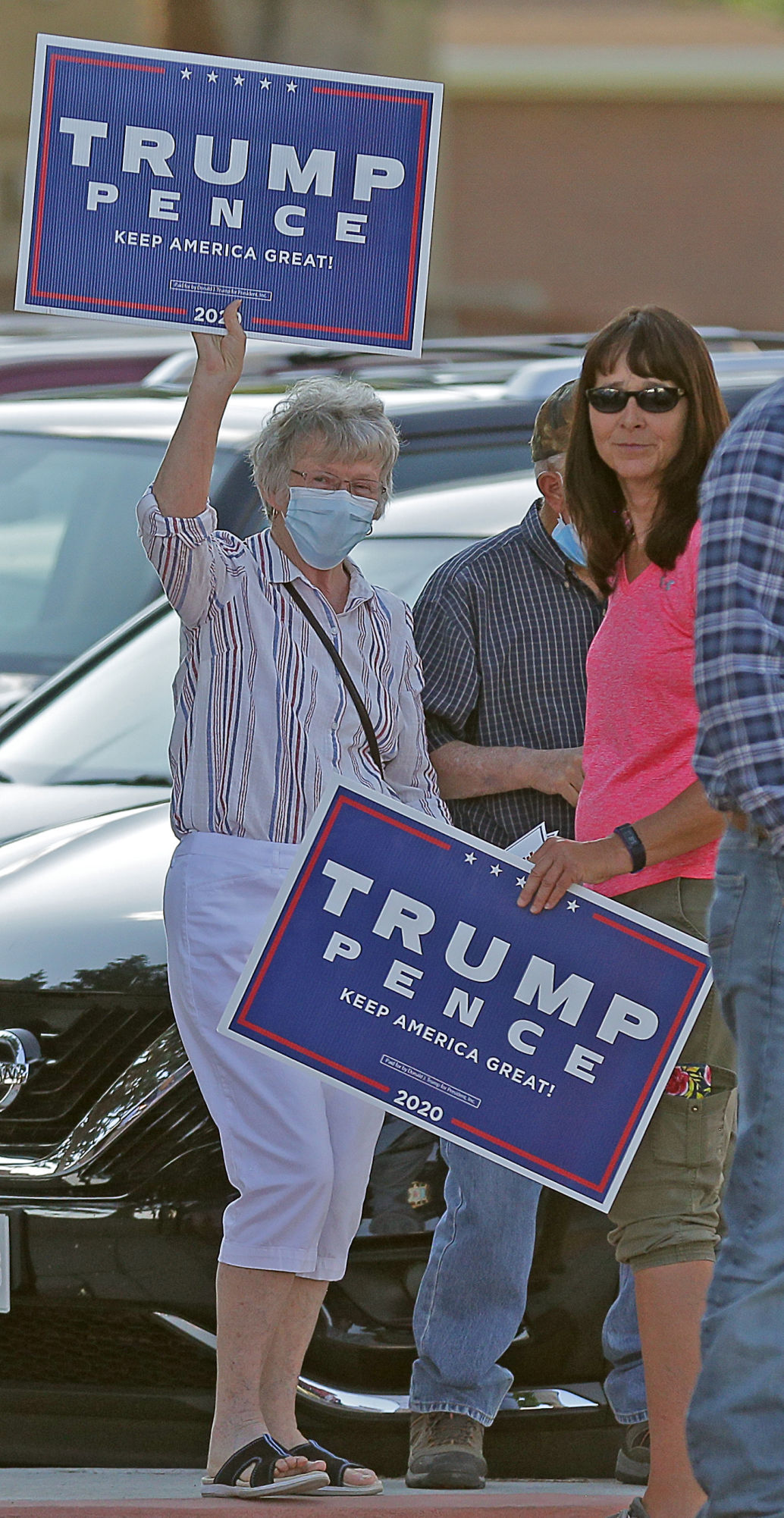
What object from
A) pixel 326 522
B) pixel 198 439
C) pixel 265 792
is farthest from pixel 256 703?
pixel 198 439

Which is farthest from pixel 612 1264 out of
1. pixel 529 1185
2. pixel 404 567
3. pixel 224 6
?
pixel 224 6

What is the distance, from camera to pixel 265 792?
3768 mm

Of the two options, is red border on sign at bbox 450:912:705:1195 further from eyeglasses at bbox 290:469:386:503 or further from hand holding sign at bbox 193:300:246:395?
hand holding sign at bbox 193:300:246:395

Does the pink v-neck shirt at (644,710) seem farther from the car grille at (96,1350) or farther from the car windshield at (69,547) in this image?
the car windshield at (69,547)

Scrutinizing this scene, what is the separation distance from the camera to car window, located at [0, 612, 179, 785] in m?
5.09

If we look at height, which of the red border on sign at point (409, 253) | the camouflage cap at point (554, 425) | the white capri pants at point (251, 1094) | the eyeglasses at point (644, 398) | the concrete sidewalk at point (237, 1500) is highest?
the red border on sign at point (409, 253)

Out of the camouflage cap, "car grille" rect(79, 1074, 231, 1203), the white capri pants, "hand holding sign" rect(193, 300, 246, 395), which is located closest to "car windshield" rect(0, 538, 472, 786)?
the camouflage cap

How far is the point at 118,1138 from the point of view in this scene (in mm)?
4012

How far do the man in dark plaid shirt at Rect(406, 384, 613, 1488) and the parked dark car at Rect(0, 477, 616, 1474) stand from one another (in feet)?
0.28

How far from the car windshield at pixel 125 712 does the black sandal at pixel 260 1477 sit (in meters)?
1.61

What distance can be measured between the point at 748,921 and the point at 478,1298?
1.16m

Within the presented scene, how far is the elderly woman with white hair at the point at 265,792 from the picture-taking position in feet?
12.1

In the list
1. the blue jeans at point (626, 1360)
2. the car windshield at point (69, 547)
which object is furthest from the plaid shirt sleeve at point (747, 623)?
the car windshield at point (69, 547)

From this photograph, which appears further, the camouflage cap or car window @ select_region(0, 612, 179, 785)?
car window @ select_region(0, 612, 179, 785)
